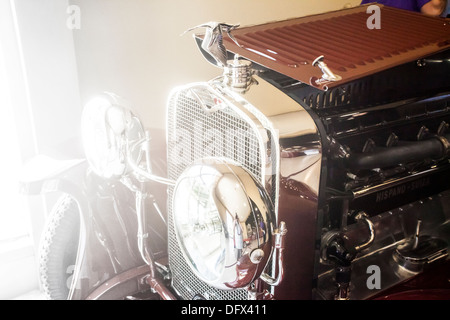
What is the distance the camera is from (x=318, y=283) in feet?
3.75

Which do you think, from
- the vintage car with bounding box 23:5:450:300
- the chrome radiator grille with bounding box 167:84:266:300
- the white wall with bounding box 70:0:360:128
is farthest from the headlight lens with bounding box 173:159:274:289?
the white wall with bounding box 70:0:360:128

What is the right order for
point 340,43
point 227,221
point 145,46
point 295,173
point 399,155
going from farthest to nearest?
point 145,46 < point 340,43 < point 399,155 < point 295,173 < point 227,221

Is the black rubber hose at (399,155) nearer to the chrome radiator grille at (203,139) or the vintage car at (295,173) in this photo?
the vintage car at (295,173)

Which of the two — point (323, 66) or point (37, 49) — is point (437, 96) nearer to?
point (323, 66)

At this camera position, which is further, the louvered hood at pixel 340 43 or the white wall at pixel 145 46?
the white wall at pixel 145 46

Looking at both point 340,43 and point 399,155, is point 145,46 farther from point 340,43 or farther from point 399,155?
point 399,155

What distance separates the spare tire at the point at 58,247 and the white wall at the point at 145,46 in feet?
2.24

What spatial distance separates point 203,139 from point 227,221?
1.42 feet

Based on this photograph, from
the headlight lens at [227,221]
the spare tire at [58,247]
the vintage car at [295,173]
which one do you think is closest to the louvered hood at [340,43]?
the vintage car at [295,173]

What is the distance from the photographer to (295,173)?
3.12 ft

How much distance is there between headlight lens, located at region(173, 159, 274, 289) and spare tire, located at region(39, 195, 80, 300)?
2.08 ft

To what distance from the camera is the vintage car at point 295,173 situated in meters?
0.87

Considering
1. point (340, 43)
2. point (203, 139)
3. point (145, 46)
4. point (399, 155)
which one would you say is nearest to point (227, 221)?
point (203, 139)

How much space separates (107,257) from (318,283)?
2.19ft
